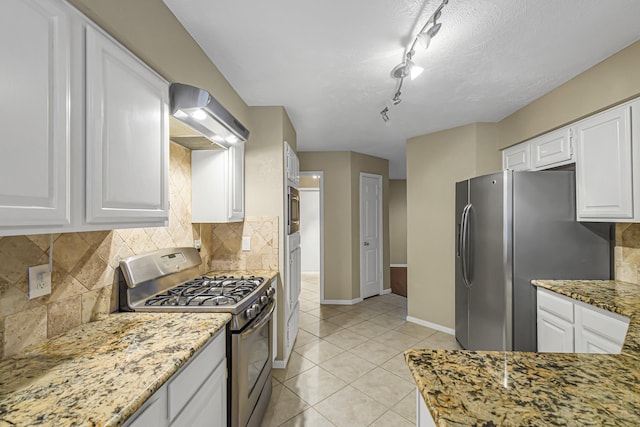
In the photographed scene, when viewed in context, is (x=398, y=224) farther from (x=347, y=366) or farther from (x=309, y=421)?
(x=309, y=421)

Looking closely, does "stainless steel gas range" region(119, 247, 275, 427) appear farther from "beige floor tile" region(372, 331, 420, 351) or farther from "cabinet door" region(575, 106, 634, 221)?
"cabinet door" region(575, 106, 634, 221)

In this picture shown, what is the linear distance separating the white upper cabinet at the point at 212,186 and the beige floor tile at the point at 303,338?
174cm

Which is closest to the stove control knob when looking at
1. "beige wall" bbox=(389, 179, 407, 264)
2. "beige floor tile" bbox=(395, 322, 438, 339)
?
"beige floor tile" bbox=(395, 322, 438, 339)

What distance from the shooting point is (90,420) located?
2.29 ft

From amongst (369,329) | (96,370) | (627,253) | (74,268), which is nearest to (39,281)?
(74,268)

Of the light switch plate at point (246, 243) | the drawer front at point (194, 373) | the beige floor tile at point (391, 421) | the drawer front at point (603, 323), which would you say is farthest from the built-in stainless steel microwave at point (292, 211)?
the drawer front at point (603, 323)

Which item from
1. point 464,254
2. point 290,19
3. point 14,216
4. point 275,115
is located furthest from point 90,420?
point 464,254

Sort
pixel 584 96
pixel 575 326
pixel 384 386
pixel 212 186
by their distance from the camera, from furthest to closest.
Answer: pixel 384 386, pixel 212 186, pixel 584 96, pixel 575 326

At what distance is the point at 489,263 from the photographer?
Result: 2385 mm

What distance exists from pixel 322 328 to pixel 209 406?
235cm

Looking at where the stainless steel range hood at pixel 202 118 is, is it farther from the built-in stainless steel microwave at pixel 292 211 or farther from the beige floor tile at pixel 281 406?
the beige floor tile at pixel 281 406

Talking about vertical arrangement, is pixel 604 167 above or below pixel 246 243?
above

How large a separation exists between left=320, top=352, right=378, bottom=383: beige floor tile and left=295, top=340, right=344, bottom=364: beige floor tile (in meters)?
0.07

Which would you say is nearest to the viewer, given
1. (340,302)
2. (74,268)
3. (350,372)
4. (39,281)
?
Answer: (39,281)
